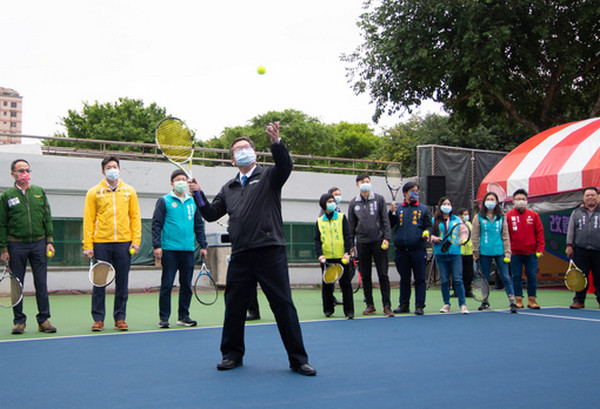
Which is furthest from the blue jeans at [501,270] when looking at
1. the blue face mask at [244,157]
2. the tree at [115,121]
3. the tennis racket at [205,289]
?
the tree at [115,121]

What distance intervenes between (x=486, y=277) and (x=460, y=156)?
8900 millimetres

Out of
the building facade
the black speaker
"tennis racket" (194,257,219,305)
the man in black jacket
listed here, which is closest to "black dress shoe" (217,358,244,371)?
the man in black jacket

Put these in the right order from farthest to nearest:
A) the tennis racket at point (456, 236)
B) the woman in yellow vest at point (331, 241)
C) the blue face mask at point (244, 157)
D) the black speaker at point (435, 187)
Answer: the black speaker at point (435, 187) < the tennis racket at point (456, 236) < the woman in yellow vest at point (331, 241) < the blue face mask at point (244, 157)

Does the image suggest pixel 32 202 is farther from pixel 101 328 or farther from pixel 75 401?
pixel 75 401

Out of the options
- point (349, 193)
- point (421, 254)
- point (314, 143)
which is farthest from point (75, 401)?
point (314, 143)

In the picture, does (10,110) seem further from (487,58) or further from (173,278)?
(173,278)

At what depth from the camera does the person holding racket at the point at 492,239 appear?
10102 millimetres

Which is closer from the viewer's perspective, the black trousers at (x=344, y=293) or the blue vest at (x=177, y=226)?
the blue vest at (x=177, y=226)

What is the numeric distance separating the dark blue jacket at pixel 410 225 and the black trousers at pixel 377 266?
0.41 m

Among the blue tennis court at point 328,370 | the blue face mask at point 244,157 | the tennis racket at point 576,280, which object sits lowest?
the blue tennis court at point 328,370

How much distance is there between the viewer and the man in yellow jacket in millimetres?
7684

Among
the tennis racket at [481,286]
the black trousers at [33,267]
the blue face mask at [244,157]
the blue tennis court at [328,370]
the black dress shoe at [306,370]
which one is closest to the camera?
the blue tennis court at [328,370]

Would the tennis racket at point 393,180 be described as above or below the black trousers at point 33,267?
above

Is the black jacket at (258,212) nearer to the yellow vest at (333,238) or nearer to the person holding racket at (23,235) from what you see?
the person holding racket at (23,235)
